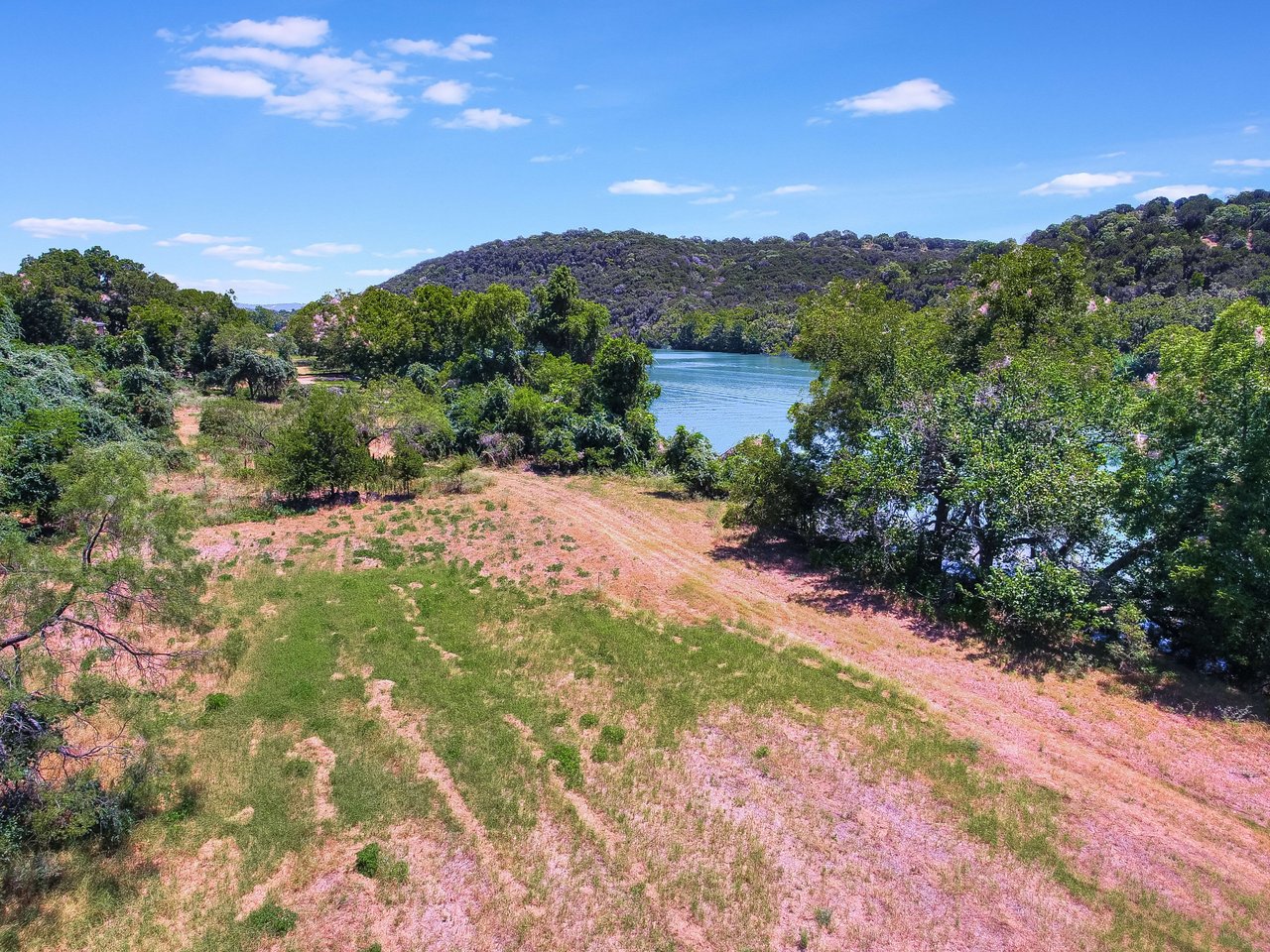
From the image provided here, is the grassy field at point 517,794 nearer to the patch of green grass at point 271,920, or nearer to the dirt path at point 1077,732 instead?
the patch of green grass at point 271,920

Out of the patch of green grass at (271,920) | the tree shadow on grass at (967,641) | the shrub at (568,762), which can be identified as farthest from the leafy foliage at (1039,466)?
the patch of green grass at (271,920)

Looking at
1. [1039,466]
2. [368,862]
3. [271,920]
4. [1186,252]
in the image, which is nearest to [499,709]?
[368,862]

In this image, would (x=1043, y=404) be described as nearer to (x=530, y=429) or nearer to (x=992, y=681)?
(x=992, y=681)

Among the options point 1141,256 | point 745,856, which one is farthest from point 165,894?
point 1141,256

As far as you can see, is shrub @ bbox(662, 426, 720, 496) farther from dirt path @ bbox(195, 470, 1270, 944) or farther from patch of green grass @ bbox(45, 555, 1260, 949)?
patch of green grass @ bbox(45, 555, 1260, 949)

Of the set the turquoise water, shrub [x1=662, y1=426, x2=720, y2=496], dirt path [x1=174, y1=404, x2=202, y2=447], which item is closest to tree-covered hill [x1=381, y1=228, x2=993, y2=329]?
the turquoise water

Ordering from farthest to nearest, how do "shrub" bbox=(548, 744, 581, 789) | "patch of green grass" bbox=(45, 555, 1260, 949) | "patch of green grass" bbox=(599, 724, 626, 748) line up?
"patch of green grass" bbox=(599, 724, 626, 748)
"shrub" bbox=(548, 744, 581, 789)
"patch of green grass" bbox=(45, 555, 1260, 949)
